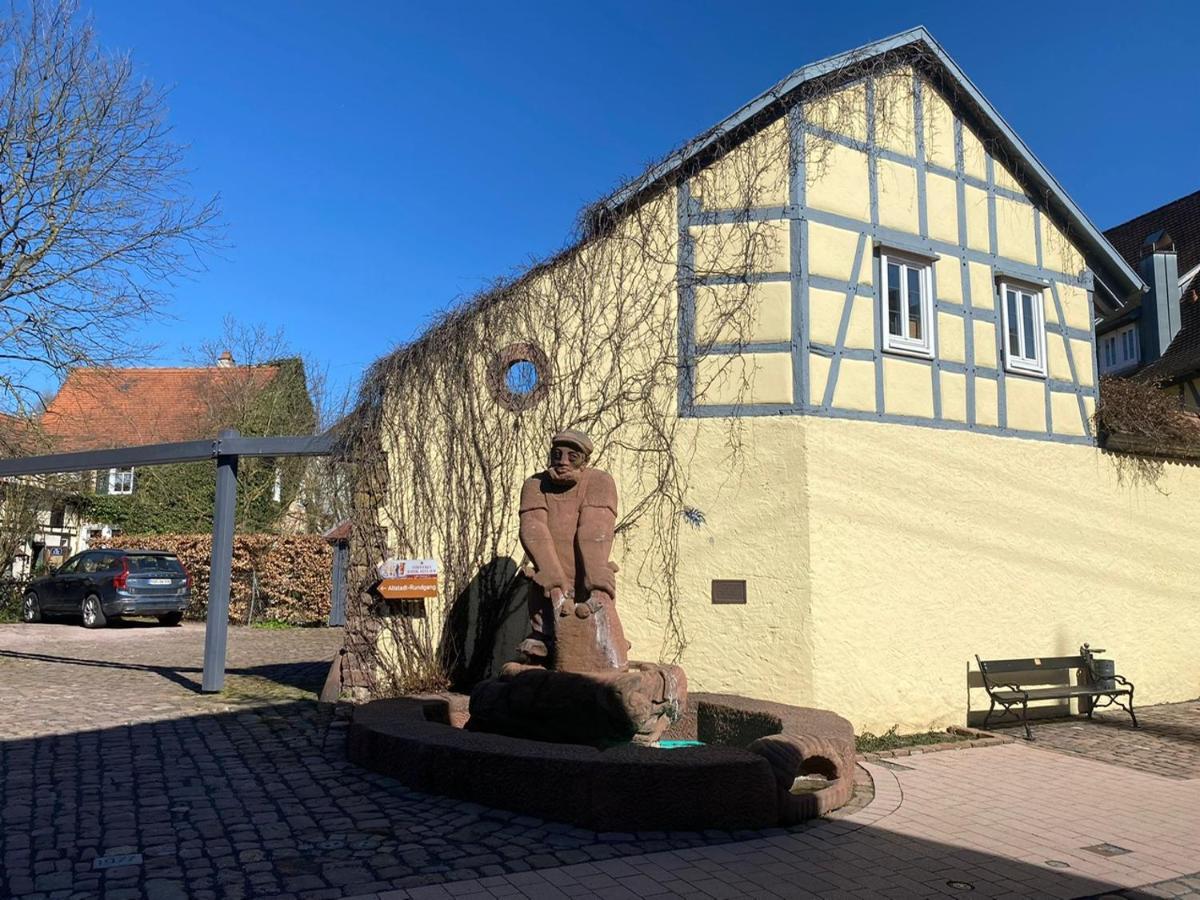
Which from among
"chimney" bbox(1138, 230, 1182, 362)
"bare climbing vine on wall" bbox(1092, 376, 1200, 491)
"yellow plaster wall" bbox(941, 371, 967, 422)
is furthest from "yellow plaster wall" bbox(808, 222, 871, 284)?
"chimney" bbox(1138, 230, 1182, 362)

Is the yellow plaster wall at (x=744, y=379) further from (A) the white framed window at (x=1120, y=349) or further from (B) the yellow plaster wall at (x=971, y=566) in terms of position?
(A) the white framed window at (x=1120, y=349)

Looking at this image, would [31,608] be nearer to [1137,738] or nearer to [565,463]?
[565,463]

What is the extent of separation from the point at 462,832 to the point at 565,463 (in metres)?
2.90

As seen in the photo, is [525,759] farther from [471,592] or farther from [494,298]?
[494,298]

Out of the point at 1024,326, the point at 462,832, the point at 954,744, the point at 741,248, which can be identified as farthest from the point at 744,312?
the point at 462,832

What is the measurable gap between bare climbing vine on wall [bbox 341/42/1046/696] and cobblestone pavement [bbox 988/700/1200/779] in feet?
11.9

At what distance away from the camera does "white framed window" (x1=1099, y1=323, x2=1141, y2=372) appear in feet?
70.3

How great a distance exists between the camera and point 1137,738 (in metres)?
8.31

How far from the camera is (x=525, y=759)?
17.1 feet

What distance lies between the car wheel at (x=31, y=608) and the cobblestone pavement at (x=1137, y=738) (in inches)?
706

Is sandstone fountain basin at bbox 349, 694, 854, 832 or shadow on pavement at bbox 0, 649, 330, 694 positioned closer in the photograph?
sandstone fountain basin at bbox 349, 694, 854, 832

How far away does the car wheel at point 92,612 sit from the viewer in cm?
1662

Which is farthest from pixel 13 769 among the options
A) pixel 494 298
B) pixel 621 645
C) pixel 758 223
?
pixel 758 223

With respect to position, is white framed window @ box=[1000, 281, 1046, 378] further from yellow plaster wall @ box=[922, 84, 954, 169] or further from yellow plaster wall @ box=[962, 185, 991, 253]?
yellow plaster wall @ box=[922, 84, 954, 169]
